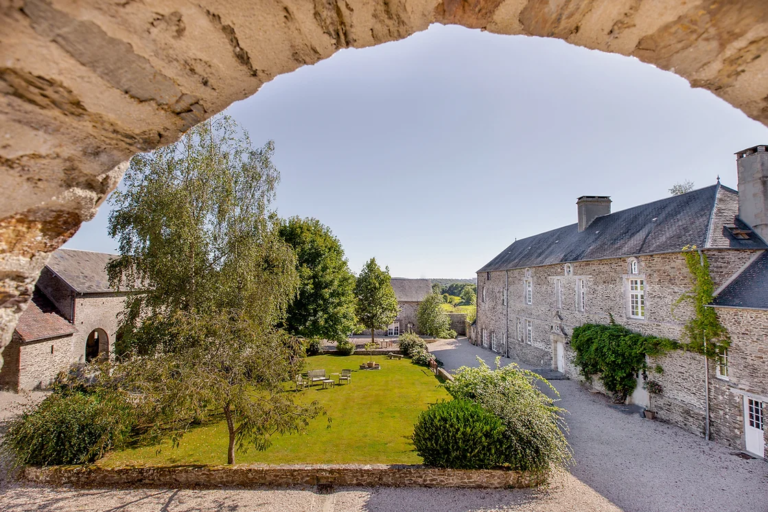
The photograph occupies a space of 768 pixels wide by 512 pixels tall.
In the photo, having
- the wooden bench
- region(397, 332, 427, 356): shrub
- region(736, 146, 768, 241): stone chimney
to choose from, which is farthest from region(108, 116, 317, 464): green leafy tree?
region(736, 146, 768, 241): stone chimney

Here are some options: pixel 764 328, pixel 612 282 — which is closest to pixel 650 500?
pixel 764 328

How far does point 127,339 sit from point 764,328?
19.2m

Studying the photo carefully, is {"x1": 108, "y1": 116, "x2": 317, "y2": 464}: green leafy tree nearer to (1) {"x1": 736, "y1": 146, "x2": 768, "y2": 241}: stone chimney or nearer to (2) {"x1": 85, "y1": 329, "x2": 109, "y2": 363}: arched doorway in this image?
(2) {"x1": 85, "y1": 329, "x2": 109, "y2": 363}: arched doorway

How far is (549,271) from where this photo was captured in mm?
20438

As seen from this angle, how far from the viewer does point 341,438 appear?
10828 millimetres

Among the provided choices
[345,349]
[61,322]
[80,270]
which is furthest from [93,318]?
[345,349]

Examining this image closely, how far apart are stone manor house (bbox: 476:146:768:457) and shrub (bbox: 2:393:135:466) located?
642 inches

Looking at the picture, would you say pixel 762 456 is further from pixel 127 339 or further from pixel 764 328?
pixel 127 339

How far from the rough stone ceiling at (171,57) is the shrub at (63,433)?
8.23 metres

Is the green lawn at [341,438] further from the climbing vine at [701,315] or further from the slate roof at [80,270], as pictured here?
the slate roof at [80,270]

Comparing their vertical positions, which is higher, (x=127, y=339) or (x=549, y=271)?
(x=549, y=271)

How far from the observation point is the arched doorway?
61.4 feet

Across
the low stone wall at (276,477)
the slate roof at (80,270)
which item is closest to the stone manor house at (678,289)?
the low stone wall at (276,477)

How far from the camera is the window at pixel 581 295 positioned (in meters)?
17.3
